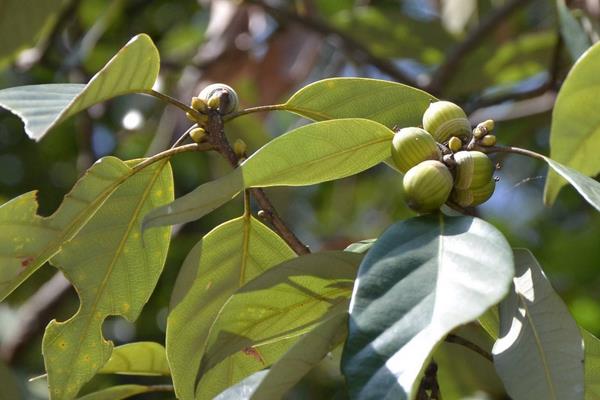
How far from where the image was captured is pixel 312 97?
1.01 metres

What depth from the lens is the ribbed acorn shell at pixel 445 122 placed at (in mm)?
903

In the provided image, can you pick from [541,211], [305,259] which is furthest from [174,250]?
[305,259]

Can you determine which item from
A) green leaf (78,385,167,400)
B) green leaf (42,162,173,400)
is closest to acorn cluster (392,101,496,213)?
green leaf (42,162,173,400)

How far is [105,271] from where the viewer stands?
3.28ft

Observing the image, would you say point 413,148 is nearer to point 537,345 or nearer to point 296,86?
point 537,345

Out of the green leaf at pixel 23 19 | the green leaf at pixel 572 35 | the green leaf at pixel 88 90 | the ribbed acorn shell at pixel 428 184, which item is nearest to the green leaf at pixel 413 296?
the ribbed acorn shell at pixel 428 184

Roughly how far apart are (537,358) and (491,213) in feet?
6.81

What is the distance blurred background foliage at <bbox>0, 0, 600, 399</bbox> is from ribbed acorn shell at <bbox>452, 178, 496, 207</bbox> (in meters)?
0.91

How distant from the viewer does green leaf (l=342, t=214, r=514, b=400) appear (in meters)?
0.69

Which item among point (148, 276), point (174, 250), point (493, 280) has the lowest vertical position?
point (174, 250)

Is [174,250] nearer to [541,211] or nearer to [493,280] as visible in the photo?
[541,211]

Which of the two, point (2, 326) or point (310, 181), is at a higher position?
point (310, 181)

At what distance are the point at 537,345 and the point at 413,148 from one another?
191 mm

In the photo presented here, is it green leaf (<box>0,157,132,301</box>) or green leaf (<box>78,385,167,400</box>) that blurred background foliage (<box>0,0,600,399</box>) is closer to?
green leaf (<box>78,385,167,400</box>)
